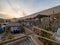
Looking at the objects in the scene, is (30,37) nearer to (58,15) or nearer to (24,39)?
(24,39)

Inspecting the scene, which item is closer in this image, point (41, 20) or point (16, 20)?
point (41, 20)

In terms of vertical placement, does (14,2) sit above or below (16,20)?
above

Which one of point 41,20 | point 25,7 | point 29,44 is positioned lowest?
point 29,44

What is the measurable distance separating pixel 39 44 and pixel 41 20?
212 inches

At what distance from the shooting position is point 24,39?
8.80ft

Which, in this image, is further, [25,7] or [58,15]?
[58,15]

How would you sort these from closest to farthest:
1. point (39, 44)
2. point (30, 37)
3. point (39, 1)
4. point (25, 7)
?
point (39, 44), point (30, 37), point (39, 1), point (25, 7)

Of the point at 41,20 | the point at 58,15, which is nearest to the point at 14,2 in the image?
the point at 41,20

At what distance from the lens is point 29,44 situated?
259cm

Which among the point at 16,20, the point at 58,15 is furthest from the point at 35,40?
the point at 16,20

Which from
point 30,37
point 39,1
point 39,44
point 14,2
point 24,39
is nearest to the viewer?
point 39,44

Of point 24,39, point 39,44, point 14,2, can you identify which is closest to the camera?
point 39,44

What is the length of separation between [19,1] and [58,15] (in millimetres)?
4044

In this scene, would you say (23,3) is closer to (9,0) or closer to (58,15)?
(9,0)
